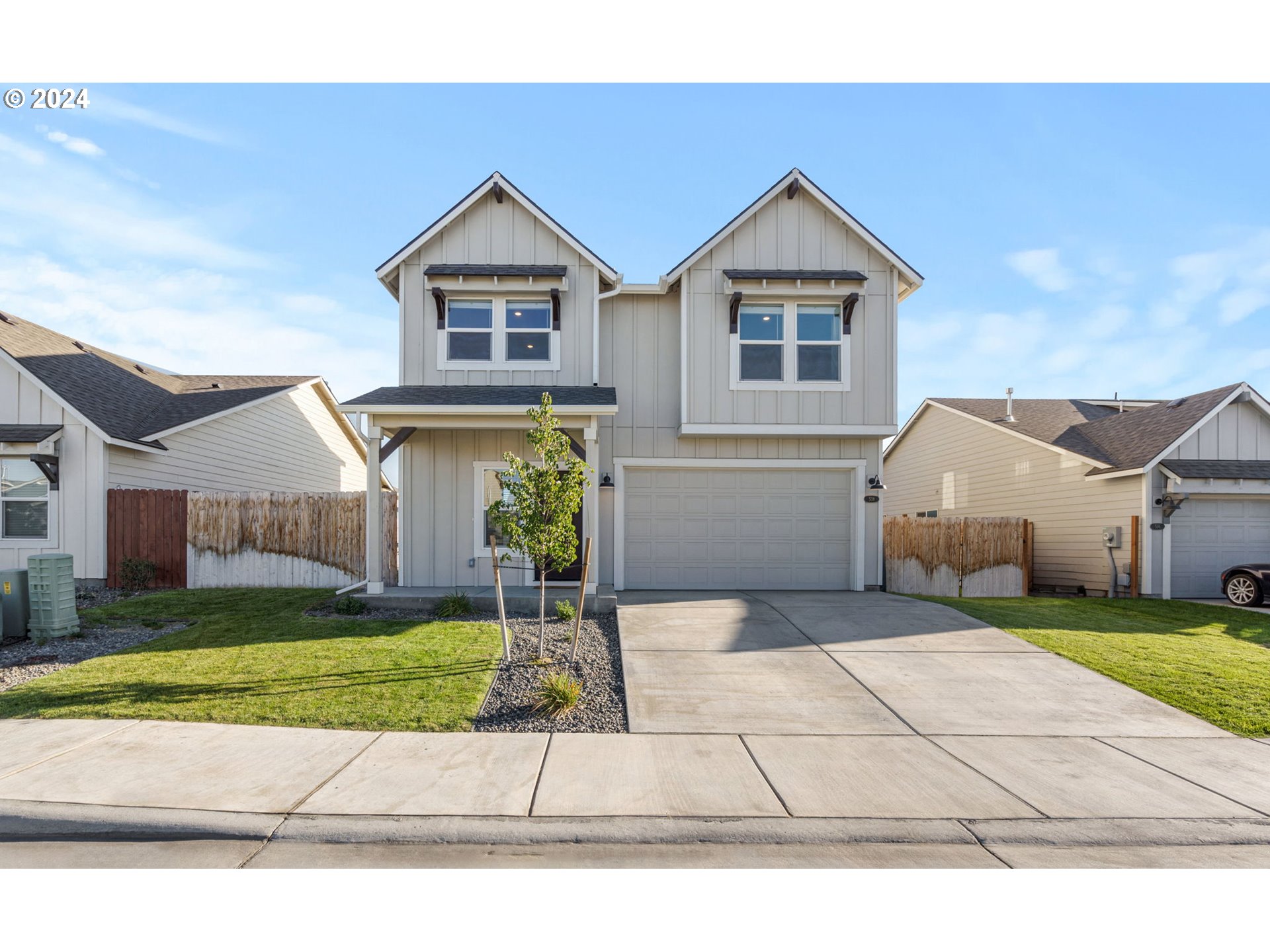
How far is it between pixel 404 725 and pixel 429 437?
26.2 feet

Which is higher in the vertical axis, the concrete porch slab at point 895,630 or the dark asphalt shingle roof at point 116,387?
the dark asphalt shingle roof at point 116,387

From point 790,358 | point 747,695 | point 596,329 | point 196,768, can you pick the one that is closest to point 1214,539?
point 790,358

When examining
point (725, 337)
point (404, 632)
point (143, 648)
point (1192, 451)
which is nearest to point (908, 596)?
point (725, 337)

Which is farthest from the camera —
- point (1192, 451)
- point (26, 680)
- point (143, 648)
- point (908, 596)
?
point (1192, 451)

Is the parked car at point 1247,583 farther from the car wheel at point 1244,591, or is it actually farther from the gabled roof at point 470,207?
the gabled roof at point 470,207

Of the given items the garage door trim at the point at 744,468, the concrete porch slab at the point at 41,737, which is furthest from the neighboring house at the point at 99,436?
the concrete porch slab at the point at 41,737

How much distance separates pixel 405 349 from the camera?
13.4 m

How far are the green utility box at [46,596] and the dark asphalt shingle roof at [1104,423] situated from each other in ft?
63.3

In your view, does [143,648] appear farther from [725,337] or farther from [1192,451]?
[1192,451]

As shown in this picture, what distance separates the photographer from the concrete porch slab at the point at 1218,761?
5094 millimetres

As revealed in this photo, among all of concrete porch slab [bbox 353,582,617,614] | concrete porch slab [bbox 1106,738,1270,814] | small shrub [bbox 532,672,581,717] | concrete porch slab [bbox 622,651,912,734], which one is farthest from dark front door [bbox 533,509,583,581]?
concrete porch slab [bbox 1106,738,1270,814]

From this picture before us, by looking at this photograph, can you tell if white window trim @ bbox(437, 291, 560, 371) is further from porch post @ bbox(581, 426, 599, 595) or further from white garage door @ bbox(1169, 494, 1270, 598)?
white garage door @ bbox(1169, 494, 1270, 598)

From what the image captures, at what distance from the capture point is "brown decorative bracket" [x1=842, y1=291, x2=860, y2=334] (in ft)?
44.3

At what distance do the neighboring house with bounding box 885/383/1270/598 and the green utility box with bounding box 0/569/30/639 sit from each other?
64.5ft
